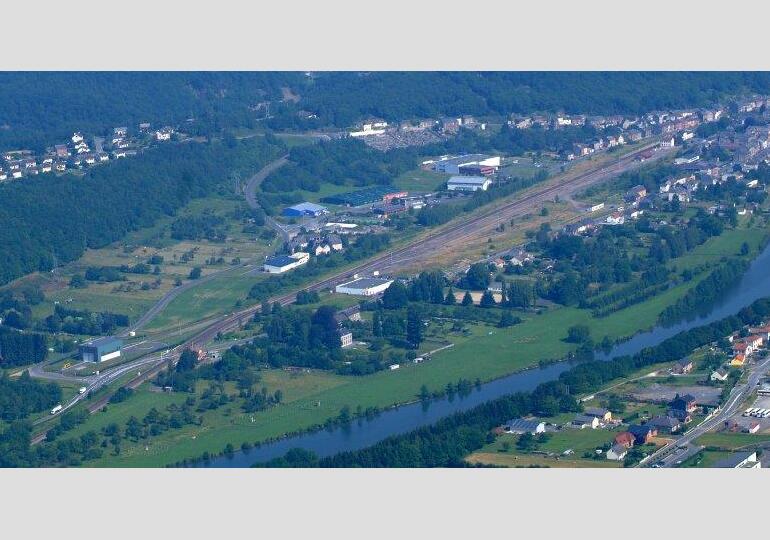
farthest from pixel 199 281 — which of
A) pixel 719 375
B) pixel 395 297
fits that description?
pixel 719 375

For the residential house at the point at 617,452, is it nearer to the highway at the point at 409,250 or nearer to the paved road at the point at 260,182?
the highway at the point at 409,250

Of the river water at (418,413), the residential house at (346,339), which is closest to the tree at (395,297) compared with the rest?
the residential house at (346,339)

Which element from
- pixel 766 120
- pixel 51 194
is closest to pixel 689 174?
pixel 766 120

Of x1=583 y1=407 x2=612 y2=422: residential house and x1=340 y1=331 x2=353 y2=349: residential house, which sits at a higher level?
x1=340 y1=331 x2=353 y2=349: residential house

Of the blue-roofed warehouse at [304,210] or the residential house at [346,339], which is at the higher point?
the blue-roofed warehouse at [304,210]

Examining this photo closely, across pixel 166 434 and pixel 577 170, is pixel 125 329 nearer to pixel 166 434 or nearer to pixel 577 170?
pixel 166 434

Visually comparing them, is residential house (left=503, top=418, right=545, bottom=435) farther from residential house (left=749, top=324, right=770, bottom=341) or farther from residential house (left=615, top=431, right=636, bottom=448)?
residential house (left=749, top=324, right=770, bottom=341)

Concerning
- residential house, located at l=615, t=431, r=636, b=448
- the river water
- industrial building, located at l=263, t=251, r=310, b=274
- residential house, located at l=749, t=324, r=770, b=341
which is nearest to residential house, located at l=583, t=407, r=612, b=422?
residential house, located at l=615, t=431, r=636, b=448

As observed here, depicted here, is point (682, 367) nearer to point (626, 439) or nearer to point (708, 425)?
point (708, 425)
